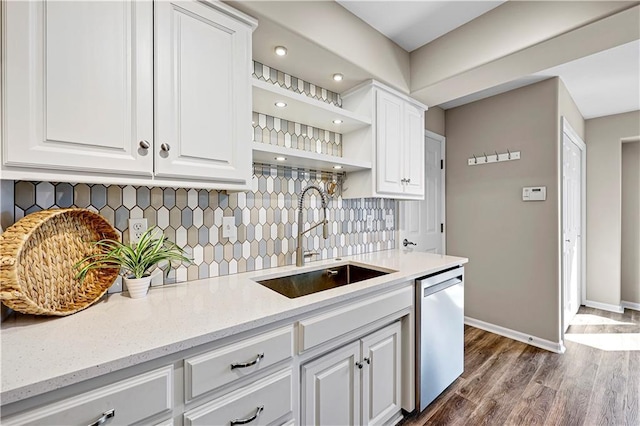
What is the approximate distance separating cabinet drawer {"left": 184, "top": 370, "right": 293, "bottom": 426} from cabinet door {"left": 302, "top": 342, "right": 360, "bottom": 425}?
13cm

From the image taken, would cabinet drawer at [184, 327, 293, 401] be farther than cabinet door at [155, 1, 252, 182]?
No

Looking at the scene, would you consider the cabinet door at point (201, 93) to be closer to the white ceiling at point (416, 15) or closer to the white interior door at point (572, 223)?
the white ceiling at point (416, 15)

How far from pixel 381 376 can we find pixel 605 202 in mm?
4072

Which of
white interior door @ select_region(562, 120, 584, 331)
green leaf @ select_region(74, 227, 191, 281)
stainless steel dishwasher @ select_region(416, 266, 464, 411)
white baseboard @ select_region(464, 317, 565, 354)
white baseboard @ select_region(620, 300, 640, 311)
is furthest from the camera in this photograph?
white baseboard @ select_region(620, 300, 640, 311)

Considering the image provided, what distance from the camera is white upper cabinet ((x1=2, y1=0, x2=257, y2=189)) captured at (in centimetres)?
87

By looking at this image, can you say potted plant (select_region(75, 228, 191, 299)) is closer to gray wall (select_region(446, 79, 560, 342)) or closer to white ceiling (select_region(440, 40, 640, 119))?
gray wall (select_region(446, 79, 560, 342))

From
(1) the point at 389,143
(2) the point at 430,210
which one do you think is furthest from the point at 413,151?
(2) the point at 430,210

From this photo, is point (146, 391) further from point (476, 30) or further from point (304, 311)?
point (476, 30)

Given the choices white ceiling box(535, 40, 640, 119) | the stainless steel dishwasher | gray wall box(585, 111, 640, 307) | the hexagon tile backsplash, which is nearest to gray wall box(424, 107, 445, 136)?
white ceiling box(535, 40, 640, 119)

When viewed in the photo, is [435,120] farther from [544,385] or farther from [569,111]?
[544,385]

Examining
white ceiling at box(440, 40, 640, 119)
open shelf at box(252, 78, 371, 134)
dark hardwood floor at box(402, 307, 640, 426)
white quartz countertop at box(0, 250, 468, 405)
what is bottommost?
dark hardwood floor at box(402, 307, 640, 426)

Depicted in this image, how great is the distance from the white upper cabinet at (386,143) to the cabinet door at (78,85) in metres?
1.40

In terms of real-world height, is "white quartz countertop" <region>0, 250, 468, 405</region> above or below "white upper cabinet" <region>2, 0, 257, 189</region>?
below

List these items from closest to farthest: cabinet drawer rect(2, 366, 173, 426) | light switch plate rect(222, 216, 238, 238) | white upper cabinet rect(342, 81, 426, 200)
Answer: cabinet drawer rect(2, 366, 173, 426), light switch plate rect(222, 216, 238, 238), white upper cabinet rect(342, 81, 426, 200)
